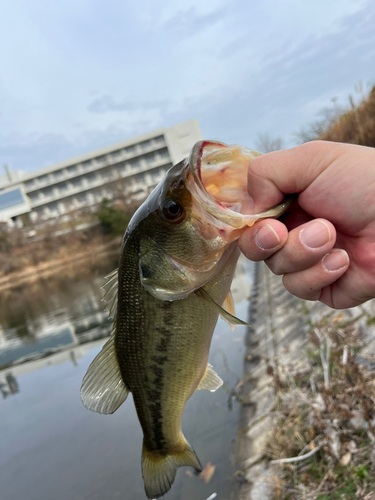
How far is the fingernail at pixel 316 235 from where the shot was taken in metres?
1.46

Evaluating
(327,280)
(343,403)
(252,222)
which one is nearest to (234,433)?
(343,403)

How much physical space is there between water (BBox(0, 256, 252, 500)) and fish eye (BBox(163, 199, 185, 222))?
11.5ft

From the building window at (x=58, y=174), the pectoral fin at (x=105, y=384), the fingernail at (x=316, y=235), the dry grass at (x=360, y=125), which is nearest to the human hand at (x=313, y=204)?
the fingernail at (x=316, y=235)

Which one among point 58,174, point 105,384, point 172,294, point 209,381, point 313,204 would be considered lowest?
point 209,381

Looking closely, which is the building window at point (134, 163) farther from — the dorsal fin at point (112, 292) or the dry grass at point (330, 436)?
the dorsal fin at point (112, 292)

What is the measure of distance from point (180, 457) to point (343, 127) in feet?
38.3

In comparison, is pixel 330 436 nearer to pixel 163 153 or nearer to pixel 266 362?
pixel 266 362

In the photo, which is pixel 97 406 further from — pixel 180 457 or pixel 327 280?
pixel 327 280

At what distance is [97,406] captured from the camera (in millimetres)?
1910

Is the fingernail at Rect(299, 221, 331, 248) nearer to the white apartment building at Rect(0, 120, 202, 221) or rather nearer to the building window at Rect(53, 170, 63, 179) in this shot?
the white apartment building at Rect(0, 120, 202, 221)

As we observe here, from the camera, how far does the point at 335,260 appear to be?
62.3 inches

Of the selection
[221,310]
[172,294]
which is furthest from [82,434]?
[221,310]

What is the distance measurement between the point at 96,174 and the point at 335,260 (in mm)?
64974

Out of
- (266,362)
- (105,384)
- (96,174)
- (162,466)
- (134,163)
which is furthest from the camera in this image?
(96,174)
